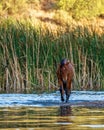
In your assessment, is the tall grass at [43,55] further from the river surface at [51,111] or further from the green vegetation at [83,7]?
the green vegetation at [83,7]

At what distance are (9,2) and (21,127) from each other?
54.0 metres

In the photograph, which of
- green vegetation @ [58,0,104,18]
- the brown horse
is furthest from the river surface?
green vegetation @ [58,0,104,18]

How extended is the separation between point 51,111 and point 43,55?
781 centimetres

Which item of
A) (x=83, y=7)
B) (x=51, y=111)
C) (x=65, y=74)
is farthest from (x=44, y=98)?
(x=83, y=7)

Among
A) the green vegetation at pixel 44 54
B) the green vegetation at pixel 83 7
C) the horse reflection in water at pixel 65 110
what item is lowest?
the green vegetation at pixel 83 7

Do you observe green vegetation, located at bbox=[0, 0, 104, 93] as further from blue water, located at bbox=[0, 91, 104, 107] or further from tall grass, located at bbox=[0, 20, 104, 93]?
blue water, located at bbox=[0, 91, 104, 107]

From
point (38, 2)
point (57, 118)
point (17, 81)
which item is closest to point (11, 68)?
point (17, 81)

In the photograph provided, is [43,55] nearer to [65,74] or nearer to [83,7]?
[65,74]

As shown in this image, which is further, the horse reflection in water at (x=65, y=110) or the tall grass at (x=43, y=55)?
the tall grass at (x=43, y=55)

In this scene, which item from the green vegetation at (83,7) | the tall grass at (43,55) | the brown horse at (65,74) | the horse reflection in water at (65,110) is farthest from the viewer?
the green vegetation at (83,7)

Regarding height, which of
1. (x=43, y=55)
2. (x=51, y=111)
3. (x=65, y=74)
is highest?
(x=51, y=111)

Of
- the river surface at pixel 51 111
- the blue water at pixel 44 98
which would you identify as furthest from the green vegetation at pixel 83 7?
the river surface at pixel 51 111

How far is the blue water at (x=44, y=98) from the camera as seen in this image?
57.8ft

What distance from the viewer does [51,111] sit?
50.6ft
